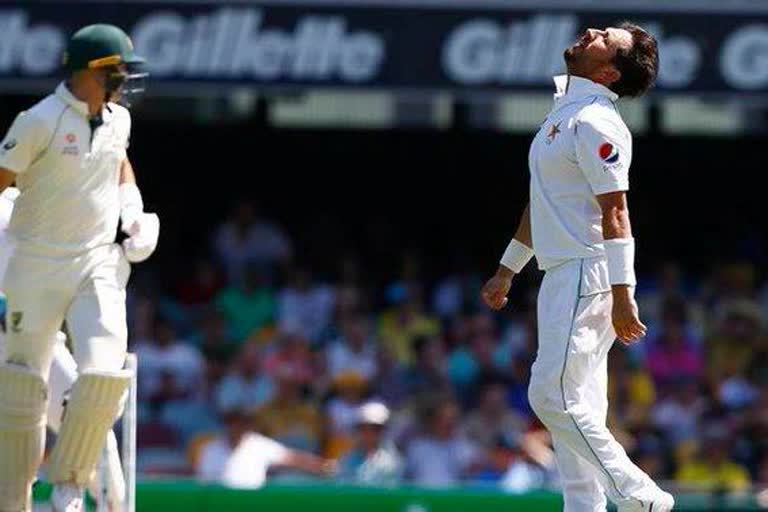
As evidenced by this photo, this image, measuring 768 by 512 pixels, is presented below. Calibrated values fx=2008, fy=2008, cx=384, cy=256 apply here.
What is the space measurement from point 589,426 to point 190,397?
6.54m

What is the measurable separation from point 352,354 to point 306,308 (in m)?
0.61

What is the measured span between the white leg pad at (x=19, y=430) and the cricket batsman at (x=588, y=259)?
1.77 m

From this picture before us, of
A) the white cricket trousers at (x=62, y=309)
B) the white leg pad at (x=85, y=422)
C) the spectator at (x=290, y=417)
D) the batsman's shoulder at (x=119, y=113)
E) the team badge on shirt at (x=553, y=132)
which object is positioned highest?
the batsman's shoulder at (x=119, y=113)

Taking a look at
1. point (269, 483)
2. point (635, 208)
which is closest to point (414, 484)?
point (269, 483)

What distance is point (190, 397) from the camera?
42.0ft

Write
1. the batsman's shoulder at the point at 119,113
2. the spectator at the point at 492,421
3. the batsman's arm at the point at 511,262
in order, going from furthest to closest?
the spectator at the point at 492,421
the batsman's shoulder at the point at 119,113
the batsman's arm at the point at 511,262

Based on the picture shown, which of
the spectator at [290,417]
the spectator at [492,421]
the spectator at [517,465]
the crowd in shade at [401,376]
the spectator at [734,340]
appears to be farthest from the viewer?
the spectator at [734,340]

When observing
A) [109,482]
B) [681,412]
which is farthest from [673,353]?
[109,482]

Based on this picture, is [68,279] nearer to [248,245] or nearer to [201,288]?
[201,288]

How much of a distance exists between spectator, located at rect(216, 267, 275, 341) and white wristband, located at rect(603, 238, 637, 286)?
7034 mm

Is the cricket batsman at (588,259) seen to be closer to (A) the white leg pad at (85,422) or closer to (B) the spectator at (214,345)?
(A) the white leg pad at (85,422)

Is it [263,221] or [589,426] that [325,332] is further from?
[589,426]

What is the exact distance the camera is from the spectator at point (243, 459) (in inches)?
462

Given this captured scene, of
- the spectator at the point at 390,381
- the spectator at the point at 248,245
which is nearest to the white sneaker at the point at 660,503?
the spectator at the point at 390,381
